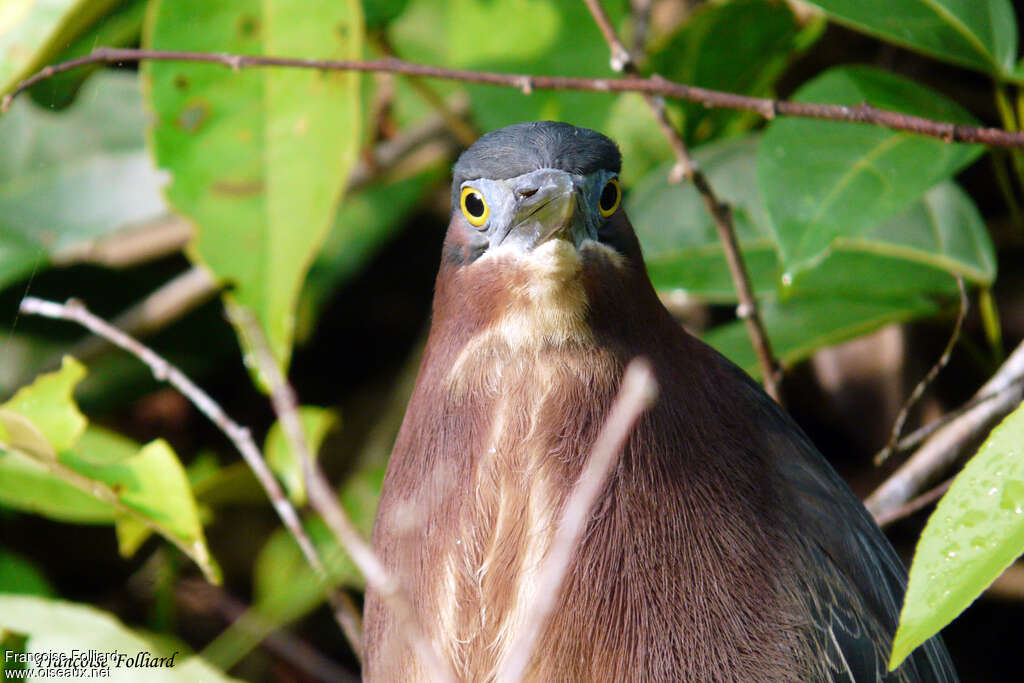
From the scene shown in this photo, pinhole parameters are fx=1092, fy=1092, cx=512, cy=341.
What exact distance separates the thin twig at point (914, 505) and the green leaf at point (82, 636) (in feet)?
4.75

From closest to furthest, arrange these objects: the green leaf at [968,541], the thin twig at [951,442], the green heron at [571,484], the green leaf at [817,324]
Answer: the green leaf at [968,541]
the green heron at [571,484]
the thin twig at [951,442]
the green leaf at [817,324]

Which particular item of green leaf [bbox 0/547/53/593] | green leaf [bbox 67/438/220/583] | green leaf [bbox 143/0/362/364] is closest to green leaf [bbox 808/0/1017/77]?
green leaf [bbox 143/0/362/364]

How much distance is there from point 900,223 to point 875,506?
2.44 feet

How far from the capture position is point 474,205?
2.13 meters

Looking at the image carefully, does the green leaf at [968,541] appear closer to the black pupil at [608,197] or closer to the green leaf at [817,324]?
the black pupil at [608,197]

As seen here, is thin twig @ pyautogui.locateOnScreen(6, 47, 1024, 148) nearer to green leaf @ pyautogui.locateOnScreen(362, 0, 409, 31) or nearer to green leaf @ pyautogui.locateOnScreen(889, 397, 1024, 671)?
green leaf @ pyautogui.locateOnScreen(362, 0, 409, 31)

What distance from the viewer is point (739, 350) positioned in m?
2.77

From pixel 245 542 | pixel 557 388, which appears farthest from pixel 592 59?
pixel 245 542

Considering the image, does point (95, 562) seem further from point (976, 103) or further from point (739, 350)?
point (976, 103)

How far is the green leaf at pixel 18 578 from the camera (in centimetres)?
292

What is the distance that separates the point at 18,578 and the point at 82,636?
120 centimetres

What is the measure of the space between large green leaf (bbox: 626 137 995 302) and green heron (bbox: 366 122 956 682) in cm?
57

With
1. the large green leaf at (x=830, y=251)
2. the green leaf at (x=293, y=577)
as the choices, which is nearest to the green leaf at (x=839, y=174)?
the large green leaf at (x=830, y=251)

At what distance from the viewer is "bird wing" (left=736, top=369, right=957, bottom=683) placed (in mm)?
2121
